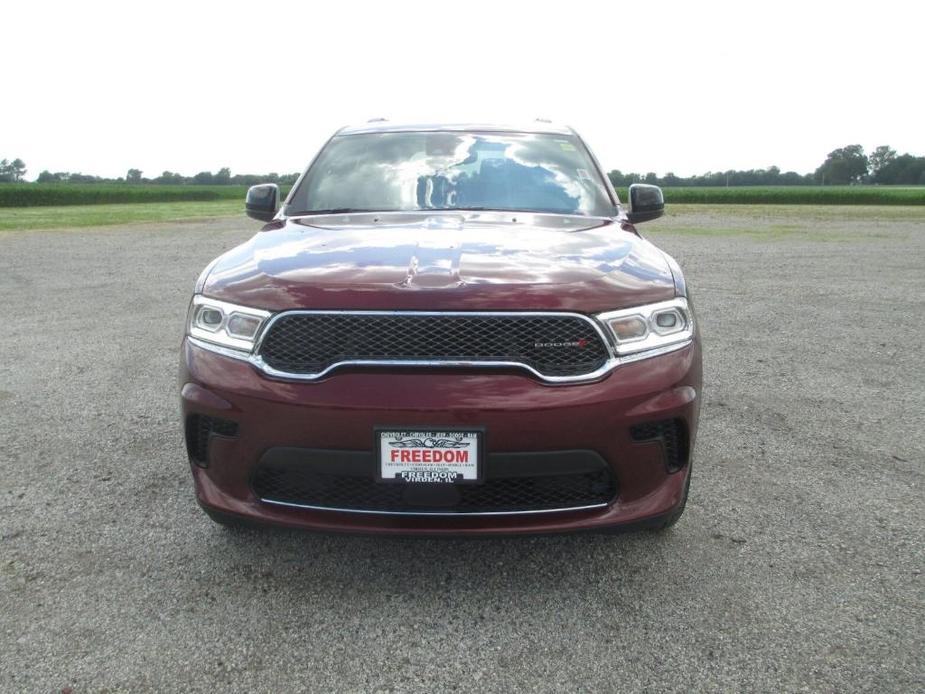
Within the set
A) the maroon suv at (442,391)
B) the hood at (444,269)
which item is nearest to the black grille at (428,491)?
the maroon suv at (442,391)

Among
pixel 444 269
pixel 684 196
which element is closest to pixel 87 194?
pixel 684 196

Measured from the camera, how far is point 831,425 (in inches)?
169

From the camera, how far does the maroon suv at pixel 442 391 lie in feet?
7.52

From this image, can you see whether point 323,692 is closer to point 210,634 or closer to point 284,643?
point 284,643

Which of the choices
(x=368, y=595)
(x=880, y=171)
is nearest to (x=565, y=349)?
(x=368, y=595)

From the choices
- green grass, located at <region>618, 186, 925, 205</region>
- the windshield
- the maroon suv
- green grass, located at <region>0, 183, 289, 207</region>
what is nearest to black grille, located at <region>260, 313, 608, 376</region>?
the maroon suv

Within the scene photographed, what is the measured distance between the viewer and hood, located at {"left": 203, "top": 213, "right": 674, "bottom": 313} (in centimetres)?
238

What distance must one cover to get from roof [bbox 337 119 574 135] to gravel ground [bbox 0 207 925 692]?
76.3 inches

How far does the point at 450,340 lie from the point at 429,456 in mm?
360

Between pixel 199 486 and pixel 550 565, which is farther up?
pixel 199 486

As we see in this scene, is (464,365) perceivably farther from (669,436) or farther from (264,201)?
(264,201)

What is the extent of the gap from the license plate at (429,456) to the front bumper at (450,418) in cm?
4

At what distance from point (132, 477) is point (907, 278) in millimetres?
10321

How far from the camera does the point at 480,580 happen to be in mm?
2666
